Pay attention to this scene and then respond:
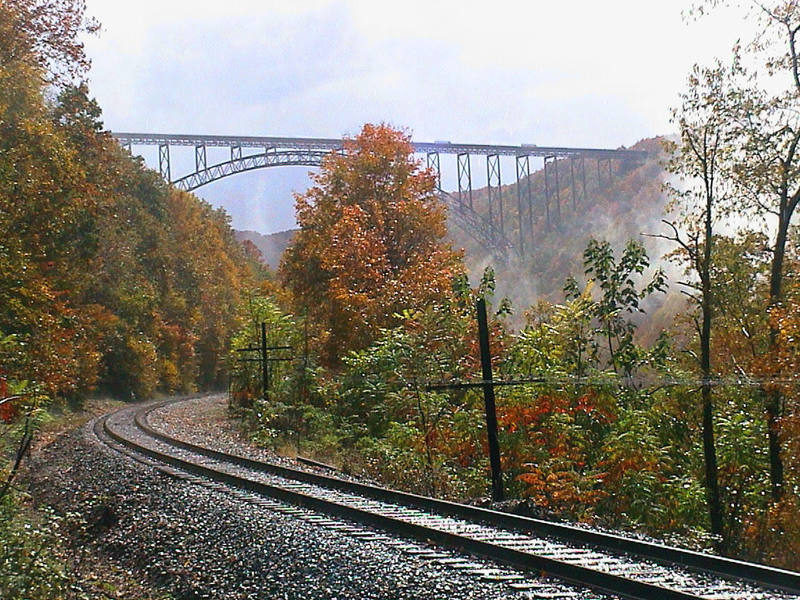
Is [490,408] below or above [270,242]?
below

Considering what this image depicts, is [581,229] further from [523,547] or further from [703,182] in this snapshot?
[523,547]

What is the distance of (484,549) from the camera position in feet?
22.6

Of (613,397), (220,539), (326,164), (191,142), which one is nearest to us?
(220,539)

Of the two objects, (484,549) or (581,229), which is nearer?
(484,549)

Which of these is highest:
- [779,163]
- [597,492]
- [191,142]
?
[191,142]

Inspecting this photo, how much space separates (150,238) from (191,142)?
296 inches

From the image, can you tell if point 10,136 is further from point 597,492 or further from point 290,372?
point 597,492

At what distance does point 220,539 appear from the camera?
8133 millimetres

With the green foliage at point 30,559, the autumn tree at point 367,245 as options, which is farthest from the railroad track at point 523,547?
the autumn tree at point 367,245

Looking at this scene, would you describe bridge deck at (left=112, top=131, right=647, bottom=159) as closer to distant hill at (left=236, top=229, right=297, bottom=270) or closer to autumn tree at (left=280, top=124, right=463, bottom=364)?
autumn tree at (left=280, top=124, right=463, bottom=364)

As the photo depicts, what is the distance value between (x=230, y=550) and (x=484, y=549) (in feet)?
7.34

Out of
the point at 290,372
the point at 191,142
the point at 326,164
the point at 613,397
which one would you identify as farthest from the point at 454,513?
the point at 191,142

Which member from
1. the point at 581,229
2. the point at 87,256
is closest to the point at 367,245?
the point at 87,256

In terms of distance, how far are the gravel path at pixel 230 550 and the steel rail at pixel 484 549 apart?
0.45 metres
